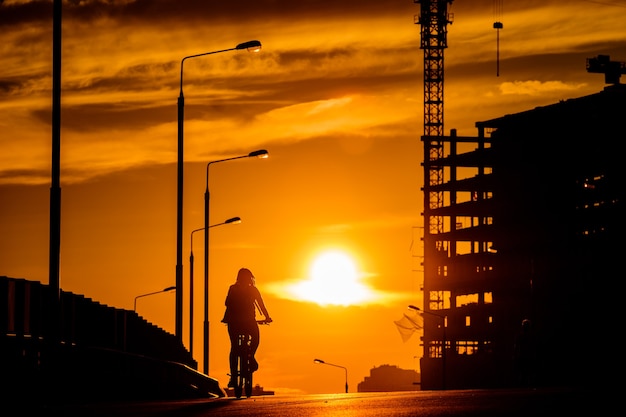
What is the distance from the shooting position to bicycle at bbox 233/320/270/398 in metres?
21.5

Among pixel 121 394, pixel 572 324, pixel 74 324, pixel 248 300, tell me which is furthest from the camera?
pixel 572 324

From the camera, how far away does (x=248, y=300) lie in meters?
21.1

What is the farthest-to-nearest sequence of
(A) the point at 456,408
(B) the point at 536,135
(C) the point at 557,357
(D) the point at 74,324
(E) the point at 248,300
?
(B) the point at 536,135 < (C) the point at 557,357 < (D) the point at 74,324 < (E) the point at 248,300 < (A) the point at 456,408

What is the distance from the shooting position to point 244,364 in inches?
859

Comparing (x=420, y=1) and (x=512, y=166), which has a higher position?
(x=420, y=1)

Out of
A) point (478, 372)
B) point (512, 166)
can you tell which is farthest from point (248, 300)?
point (478, 372)

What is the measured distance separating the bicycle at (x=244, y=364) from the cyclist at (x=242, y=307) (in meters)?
0.08

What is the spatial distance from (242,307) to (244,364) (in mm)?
1200

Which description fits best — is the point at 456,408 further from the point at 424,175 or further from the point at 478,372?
the point at 424,175

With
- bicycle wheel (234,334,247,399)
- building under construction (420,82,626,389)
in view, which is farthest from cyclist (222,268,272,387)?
building under construction (420,82,626,389)

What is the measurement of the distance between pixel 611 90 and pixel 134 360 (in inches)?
4198

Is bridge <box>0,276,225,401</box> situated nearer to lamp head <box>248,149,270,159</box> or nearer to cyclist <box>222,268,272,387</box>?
cyclist <box>222,268,272,387</box>

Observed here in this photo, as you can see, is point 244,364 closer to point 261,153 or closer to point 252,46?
point 252,46

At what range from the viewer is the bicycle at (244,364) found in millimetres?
21453
